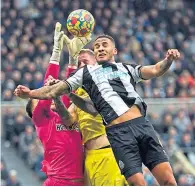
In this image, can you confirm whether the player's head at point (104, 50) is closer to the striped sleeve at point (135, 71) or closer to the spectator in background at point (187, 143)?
the striped sleeve at point (135, 71)

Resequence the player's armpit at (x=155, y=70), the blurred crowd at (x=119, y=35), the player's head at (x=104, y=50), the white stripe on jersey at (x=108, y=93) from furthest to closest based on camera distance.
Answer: the blurred crowd at (x=119, y=35) → the player's head at (x=104, y=50) → the white stripe on jersey at (x=108, y=93) → the player's armpit at (x=155, y=70)

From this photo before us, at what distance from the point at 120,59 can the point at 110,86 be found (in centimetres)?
1250

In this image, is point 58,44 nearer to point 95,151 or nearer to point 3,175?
point 95,151

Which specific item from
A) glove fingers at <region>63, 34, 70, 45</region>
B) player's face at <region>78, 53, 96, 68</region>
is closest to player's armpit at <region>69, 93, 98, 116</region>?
player's face at <region>78, 53, 96, 68</region>

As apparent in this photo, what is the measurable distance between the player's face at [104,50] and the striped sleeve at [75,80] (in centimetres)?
28

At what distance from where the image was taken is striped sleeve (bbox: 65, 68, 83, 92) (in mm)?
8367

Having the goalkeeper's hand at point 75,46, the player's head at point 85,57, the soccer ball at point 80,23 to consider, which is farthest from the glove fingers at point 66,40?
the player's head at point 85,57

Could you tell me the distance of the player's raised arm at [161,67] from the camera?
794cm

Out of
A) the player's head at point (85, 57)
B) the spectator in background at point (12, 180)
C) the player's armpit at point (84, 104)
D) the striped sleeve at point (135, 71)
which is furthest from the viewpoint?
the spectator in background at point (12, 180)

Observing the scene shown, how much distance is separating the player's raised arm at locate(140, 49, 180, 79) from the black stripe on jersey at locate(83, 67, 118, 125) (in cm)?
50

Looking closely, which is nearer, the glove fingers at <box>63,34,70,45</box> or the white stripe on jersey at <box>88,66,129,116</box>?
the white stripe on jersey at <box>88,66,129,116</box>

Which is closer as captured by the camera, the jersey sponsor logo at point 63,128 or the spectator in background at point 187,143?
the jersey sponsor logo at point 63,128

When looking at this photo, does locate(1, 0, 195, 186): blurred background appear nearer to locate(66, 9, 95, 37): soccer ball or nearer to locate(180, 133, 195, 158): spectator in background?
locate(180, 133, 195, 158): spectator in background

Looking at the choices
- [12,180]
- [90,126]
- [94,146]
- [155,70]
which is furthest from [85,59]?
[12,180]
